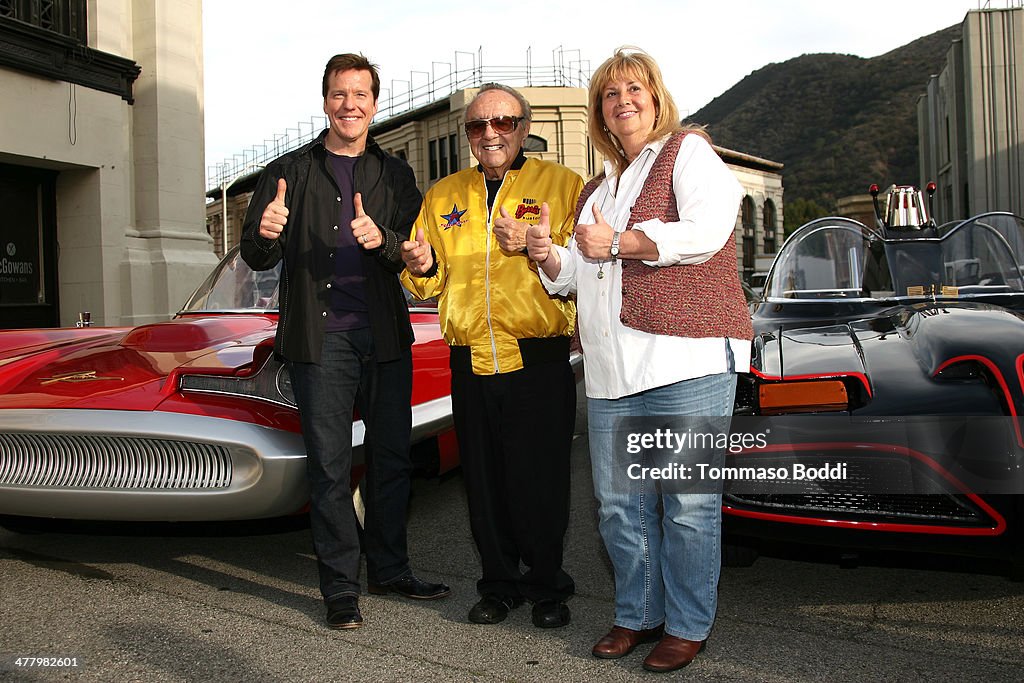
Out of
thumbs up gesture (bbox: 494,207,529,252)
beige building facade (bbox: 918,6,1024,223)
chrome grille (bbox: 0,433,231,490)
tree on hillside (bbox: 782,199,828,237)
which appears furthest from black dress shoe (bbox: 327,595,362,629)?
tree on hillside (bbox: 782,199,828,237)

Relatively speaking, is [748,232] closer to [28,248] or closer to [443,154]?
[443,154]

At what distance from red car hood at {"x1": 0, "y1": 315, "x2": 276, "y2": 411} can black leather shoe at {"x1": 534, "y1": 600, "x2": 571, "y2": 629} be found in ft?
4.89

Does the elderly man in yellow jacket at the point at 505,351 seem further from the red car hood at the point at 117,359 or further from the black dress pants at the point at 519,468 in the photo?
the red car hood at the point at 117,359

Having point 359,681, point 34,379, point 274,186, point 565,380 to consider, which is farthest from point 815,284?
point 34,379

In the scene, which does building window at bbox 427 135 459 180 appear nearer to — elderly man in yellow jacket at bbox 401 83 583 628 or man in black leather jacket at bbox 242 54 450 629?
man in black leather jacket at bbox 242 54 450 629

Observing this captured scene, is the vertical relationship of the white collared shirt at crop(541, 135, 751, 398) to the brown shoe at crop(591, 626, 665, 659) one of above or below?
above

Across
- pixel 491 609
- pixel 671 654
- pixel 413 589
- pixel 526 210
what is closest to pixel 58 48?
pixel 526 210

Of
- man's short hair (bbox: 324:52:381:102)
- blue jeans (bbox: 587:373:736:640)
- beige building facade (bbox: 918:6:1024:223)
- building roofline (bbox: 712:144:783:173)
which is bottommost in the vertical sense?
blue jeans (bbox: 587:373:736:640)

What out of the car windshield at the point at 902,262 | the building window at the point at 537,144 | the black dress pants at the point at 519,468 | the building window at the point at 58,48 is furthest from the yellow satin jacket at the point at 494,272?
the building window at the point at 537,144

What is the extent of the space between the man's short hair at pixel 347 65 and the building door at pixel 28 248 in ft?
31.7

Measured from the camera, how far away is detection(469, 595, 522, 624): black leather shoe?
3.10 metres

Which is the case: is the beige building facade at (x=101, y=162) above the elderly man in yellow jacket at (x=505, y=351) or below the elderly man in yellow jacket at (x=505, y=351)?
above

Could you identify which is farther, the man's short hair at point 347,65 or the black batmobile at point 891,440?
the man's short hair at point 347,65

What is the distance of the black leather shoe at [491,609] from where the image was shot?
3104 millimetres
